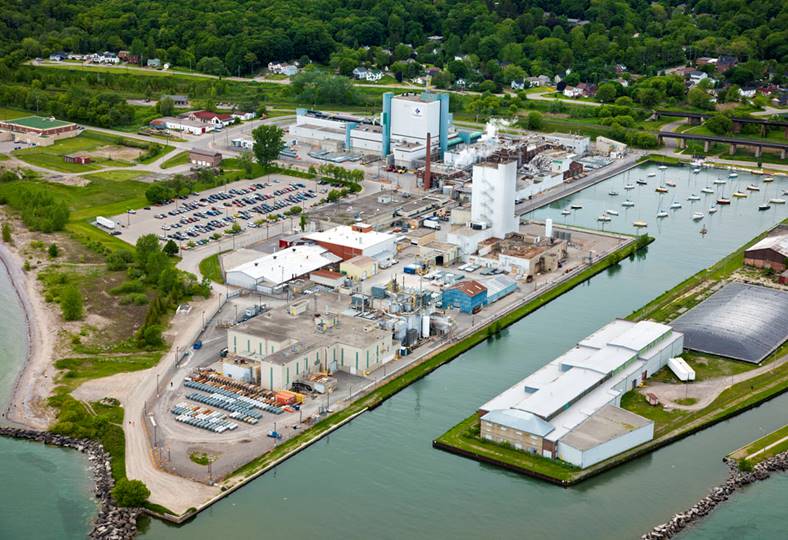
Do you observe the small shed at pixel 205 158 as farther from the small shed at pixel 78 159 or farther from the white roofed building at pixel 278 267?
the white roofed building at pixel 278 267

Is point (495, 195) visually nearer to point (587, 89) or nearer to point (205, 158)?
point (205, 158)

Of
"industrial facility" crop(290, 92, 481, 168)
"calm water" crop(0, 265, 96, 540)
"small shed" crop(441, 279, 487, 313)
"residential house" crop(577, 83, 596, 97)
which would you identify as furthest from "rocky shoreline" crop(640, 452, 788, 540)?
"residential house" crop(577, 83, 596, 97)

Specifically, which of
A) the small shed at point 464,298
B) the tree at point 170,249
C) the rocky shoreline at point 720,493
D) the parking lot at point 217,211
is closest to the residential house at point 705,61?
the parking lot at point 217,211

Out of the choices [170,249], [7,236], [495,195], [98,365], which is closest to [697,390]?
[495,195]

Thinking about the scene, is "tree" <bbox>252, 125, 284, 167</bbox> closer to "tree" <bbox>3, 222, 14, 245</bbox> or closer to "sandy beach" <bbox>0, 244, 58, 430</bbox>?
"tree" <bbox>3, 222, 14, 245</bbox>

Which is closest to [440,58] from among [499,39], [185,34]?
[499,39]

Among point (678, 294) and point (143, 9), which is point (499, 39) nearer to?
point (143, 9)
